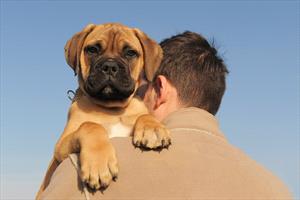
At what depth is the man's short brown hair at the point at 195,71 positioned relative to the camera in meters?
5.57

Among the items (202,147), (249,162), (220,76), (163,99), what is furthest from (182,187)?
(220,76)

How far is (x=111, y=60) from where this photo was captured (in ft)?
19.5

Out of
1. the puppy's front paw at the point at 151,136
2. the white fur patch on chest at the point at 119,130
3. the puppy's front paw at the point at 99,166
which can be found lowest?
the white fur patch on chest at the point at 119,130

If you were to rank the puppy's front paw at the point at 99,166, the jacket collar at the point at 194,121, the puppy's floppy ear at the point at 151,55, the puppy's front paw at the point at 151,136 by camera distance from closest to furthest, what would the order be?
the puppy's front paw at the point at 99,166 < the puppy's front paw at the point at 151,136 < the jacket collar at the point at 194,121 < the puppy's floppy ear at the point at 151,55

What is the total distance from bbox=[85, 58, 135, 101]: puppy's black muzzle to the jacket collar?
A: 4.87 ft

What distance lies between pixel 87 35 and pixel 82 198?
12.0ft

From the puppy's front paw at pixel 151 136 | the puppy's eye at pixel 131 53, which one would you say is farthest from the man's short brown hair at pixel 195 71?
the puppy's front paw at pixel 151 136

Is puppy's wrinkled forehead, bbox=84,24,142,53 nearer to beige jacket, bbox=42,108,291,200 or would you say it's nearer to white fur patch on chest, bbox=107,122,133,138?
white fur patch on chest, bbox=107,122,133,138

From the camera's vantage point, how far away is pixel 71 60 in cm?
630

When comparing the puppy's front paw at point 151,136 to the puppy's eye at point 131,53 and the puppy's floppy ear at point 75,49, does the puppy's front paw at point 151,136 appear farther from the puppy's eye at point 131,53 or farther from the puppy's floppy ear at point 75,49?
the puppy's floppy ear at point 75,49

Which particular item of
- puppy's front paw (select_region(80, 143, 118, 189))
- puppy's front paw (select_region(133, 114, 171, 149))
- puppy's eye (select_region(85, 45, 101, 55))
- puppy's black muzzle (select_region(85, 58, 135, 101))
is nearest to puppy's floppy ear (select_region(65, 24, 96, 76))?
puppy's eye (select_region(85, 45, 101, 55))

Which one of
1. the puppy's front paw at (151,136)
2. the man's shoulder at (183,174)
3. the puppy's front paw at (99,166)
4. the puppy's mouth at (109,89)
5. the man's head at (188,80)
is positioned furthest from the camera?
the puppy's mouth at (109,89)

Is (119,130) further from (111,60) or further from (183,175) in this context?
(183,175)

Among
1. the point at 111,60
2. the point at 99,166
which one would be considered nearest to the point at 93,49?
the point at 111,60
